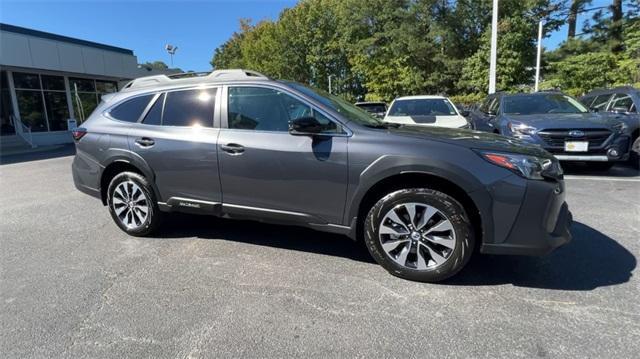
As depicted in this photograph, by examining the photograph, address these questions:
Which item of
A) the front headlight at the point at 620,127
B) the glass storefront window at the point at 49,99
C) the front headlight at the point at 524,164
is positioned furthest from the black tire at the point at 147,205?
the glass storefront window at the point at 49,99

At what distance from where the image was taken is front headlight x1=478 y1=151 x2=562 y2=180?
286cm

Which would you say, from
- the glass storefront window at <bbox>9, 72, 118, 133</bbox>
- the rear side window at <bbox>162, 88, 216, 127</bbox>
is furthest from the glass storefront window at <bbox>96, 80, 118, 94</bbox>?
the rear side window at <bbox>162, 88, 216, 127</bbox>

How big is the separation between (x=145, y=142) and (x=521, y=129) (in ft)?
20.0

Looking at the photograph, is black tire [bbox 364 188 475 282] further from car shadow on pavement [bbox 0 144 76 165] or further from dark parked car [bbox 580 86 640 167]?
car shadow on pavement [bbox 0 144 76 165]

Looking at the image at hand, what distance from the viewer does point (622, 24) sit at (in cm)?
2692

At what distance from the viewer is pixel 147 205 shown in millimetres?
4246

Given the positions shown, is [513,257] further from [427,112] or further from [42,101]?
[42,101]

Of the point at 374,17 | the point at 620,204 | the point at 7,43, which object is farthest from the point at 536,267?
the point at 374,17

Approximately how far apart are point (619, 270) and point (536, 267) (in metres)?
0.65

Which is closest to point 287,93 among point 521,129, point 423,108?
point 521,129

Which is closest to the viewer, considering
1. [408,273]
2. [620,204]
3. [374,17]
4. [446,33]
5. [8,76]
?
[408,273]

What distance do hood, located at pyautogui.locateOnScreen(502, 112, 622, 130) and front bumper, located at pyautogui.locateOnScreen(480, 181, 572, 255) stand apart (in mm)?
4440

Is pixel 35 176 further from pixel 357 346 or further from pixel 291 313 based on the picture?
pixel 357 346

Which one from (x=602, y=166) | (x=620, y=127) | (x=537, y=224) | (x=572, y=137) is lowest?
(x=602, y=166)
